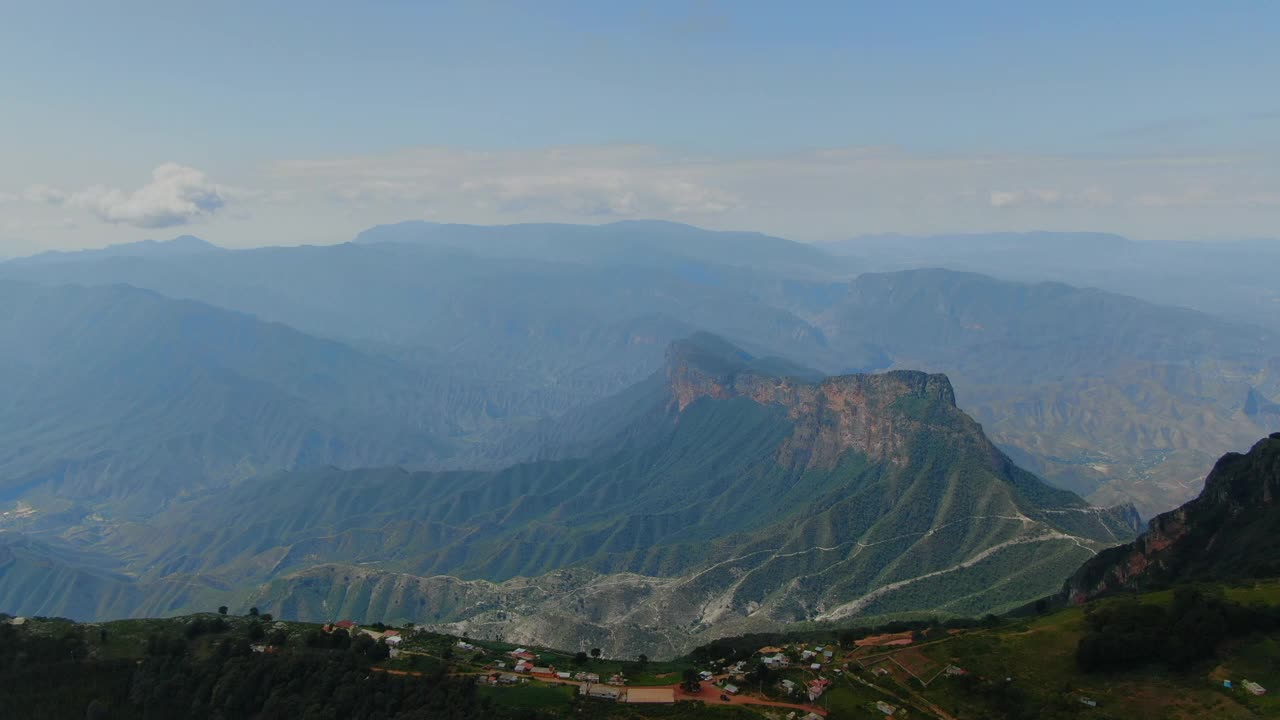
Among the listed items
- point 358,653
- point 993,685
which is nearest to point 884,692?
point 993,685

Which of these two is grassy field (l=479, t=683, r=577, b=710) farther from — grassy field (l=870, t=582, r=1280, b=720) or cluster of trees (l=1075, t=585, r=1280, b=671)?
cluster of trees (l=1075, t=585, r=1280, b=671)

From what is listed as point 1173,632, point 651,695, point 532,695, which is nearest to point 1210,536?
point 1173,632

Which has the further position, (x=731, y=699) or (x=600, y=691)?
(x=600, y=691)

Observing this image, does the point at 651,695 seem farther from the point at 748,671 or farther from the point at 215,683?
the point at 215,683

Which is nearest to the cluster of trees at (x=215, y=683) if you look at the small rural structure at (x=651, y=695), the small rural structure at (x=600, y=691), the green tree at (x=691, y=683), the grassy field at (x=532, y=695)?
the grassy field at (x=532, y=695)

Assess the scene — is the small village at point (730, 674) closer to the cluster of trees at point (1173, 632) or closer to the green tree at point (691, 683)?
the green tree at point (691, 683)

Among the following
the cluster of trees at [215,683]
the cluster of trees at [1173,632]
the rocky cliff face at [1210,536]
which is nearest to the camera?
the cluster of trees at [1173,632]

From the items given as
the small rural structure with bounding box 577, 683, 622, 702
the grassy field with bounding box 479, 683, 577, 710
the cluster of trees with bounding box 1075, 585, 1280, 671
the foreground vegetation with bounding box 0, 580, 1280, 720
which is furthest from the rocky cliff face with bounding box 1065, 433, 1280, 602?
the grassy field with bounding box 479, 683, 577, 710
